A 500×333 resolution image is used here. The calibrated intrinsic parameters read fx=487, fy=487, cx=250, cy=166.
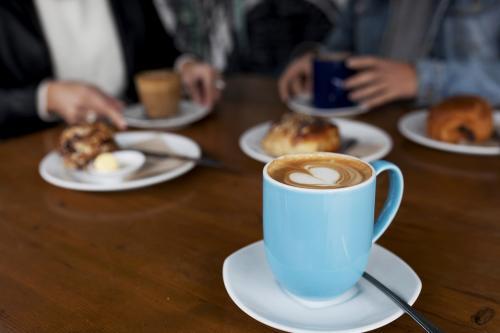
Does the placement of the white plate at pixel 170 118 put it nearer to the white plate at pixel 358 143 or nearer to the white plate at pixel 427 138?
the white plate at pixel 358 143

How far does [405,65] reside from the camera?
4.62 ft

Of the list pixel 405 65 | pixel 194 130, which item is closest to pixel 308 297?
pixel 194 130

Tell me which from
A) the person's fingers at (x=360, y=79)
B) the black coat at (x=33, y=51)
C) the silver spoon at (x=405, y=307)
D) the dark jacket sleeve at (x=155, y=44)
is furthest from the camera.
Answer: the dark jacket sleeve at (x=155, y=44)

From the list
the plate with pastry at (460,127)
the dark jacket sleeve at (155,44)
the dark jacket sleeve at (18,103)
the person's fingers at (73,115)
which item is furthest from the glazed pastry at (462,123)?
the dark jacket sleeve at (155,44)

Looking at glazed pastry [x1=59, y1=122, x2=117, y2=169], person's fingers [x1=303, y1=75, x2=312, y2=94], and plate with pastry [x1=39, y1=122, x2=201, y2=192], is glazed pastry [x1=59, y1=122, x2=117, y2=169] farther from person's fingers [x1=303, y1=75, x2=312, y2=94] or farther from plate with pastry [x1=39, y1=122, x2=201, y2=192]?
person's fingers [x1=303, y1=75, x2=312, y2=94]

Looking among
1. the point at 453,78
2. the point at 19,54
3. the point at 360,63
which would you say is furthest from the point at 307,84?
the point at 19,54

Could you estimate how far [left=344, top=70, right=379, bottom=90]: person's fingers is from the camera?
4.19 feet

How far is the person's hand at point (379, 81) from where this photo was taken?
129 cm

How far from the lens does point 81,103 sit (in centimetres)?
125

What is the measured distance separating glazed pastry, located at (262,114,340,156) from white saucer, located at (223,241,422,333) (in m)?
0.38

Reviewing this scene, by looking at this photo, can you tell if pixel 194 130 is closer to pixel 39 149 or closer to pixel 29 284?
pixel 39 149

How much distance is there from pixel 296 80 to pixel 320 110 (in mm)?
221

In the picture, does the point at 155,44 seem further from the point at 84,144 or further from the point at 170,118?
the point at 84,144

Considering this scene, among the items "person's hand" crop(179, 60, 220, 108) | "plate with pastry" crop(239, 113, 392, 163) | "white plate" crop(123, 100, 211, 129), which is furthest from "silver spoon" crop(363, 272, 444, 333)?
"person's hand" crop(179, 60, 220, 108)
